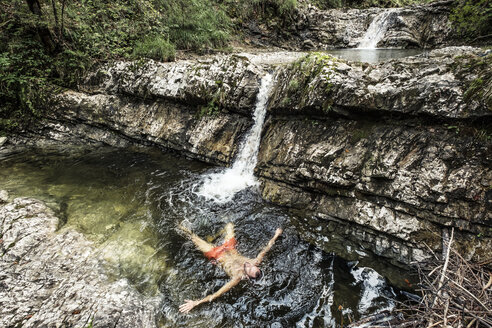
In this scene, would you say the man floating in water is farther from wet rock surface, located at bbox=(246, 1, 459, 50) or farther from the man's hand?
wet rock surface, located at bbox=(246, 1, 459, 50)

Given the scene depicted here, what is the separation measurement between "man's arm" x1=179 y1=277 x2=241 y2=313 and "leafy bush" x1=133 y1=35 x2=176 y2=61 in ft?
26.1

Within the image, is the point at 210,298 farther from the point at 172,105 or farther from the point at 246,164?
the point at 172,105

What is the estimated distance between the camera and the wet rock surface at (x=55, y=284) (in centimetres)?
281

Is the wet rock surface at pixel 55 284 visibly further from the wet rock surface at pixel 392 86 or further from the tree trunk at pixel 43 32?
the tree trunk at pixel 43 32

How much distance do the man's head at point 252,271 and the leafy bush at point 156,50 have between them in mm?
7830

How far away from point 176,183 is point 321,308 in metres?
4.53

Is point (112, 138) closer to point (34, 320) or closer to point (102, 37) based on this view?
point (102, 37)

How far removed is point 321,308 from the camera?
3.24 meters

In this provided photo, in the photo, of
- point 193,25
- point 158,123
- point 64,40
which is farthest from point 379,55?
point 64,40

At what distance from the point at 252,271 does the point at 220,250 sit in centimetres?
78

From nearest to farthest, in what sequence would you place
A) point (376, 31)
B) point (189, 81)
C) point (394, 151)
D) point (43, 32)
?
point (394, 151) < point (189, 81) < point (43, 32) < point (376, 31)

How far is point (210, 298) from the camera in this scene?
3.38 m

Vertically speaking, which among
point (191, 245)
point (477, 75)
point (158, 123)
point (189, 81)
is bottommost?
point (191, 245)

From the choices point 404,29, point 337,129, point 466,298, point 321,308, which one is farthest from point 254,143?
point 404,29
